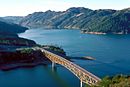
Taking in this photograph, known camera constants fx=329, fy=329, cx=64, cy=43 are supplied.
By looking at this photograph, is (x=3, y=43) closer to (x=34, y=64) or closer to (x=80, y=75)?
(x=34, y=64)

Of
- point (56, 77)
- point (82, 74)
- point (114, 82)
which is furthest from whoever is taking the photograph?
point (56, 77)

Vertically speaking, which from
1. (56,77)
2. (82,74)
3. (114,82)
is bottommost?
(56,77)

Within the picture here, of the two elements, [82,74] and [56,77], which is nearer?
[82,74]

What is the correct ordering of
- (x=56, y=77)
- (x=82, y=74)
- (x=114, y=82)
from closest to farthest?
(x=114, y=82)
(x=82, y=74)
(x=56, y=77)

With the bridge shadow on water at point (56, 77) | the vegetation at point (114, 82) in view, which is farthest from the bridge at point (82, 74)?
the vegetation at point (114, 82)

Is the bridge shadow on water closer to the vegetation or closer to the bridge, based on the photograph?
the bridge

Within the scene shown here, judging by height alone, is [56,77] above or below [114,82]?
below

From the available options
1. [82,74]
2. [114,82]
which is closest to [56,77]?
[82,74]

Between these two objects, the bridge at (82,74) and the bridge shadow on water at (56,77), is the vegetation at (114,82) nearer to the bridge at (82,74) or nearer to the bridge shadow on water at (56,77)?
the bridge at (82,74)

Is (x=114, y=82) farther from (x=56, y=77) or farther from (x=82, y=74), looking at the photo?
(x=56, y=77)

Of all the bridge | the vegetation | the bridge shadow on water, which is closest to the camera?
the vegetation

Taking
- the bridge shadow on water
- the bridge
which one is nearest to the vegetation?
the bridge
